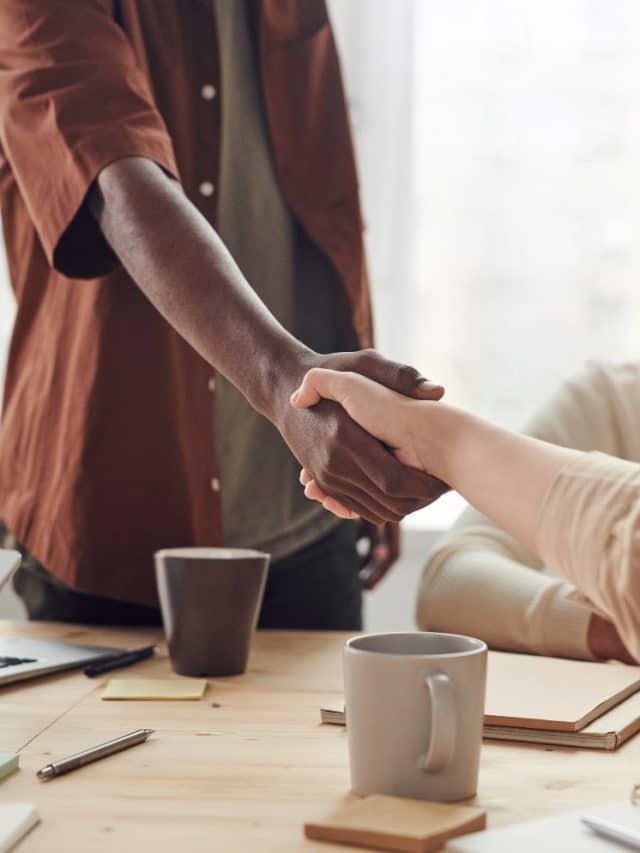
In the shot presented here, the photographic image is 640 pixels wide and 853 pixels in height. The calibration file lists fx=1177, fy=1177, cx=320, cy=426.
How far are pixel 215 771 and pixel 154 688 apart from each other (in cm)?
24

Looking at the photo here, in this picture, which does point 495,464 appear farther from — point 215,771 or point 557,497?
point 215,771

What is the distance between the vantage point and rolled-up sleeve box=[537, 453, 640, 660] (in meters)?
0.61

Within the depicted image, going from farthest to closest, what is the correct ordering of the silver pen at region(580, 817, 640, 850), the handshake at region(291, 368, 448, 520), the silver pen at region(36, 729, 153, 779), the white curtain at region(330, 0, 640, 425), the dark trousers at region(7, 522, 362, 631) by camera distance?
the white curtain at region(330, 0, 640, 425) → the dark trousers at region(7, 522, 362, 631) → the handshake at region(291, 368, 448, 520) → the silver pen at region(36, 729, 153, 779) → the silver pen at region(580, 817, 640, 850)

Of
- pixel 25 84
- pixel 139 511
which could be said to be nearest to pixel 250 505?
pixel 139 511

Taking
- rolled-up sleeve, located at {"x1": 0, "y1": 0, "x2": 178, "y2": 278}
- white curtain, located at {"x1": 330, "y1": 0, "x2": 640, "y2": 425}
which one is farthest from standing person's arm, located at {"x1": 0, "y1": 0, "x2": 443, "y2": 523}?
white curtain, located at {"x1": 330, "y1": 0, "x2": 640, "y2": 425}

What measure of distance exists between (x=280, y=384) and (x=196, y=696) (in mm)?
283

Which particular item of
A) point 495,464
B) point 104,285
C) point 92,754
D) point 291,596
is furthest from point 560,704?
point 104,285

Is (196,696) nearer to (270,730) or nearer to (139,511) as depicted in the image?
(270,730)

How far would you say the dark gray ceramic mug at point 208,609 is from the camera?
1046 millimetres

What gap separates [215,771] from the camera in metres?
0.74

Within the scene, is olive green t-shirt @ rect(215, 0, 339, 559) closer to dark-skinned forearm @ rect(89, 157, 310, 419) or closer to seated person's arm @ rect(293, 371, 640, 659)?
dark-skinned forearm @ rect(89, 157, 310, 419)

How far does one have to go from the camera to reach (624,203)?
86.0 inches

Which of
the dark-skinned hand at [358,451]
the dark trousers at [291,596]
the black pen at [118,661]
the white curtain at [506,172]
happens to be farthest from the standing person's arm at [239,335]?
the white curtain at [506,172]

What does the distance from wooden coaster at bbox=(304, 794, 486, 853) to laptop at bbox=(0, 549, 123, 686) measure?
44 cm
